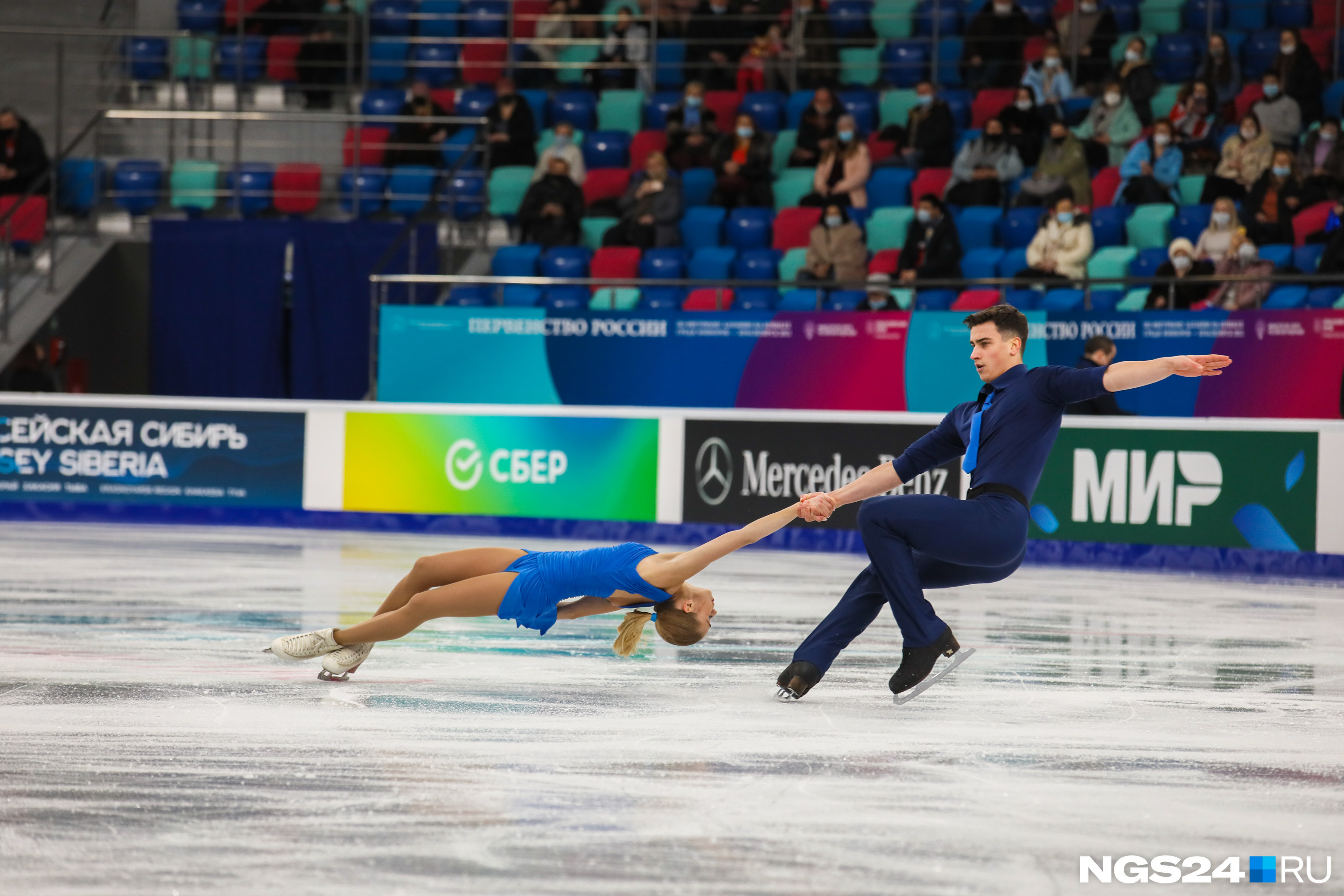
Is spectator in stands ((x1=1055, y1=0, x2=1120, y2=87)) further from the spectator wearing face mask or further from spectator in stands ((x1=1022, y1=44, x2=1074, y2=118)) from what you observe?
the spectator wearing face mask

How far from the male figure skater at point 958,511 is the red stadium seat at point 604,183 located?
11.0m

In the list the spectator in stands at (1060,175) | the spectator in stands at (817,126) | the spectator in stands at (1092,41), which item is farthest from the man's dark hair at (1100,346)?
the spectator in stands at (1092,41)

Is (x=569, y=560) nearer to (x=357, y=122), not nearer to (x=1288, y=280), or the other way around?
(x=1288, y=280)

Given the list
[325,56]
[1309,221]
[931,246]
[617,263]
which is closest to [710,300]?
[617,263]

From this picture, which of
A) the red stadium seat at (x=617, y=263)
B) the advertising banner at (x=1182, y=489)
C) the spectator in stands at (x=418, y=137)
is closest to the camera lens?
the advertising banner at (x=1182, y=489)

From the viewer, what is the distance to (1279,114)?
45.6 ft

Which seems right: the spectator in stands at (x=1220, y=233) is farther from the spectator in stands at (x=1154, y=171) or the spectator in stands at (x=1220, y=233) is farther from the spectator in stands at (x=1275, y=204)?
the spectator in stands at (x=1154, y=171)

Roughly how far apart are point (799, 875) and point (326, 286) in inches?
536

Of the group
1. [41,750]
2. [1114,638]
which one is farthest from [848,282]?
[41,750]

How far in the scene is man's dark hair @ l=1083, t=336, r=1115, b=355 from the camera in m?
11.0

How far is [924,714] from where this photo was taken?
511 centimetres

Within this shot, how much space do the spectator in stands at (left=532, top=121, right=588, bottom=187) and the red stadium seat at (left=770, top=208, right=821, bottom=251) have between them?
2.30 m

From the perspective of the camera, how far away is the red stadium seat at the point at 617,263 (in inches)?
576

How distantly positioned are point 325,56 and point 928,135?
7680mm
